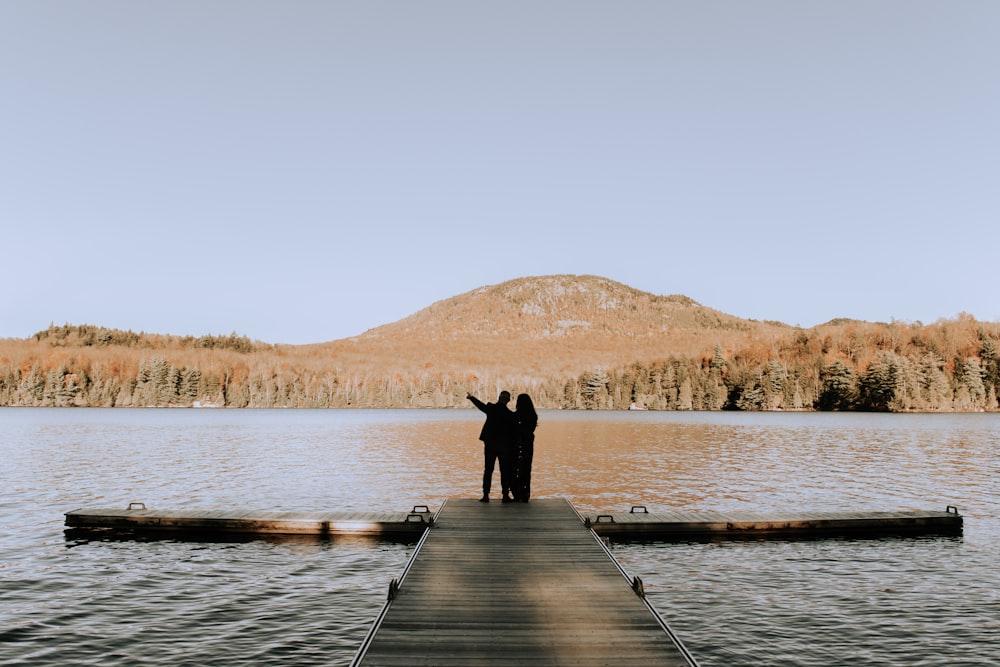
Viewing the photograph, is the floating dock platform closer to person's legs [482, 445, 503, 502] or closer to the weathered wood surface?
person's legs [482, 445, 503, 502]

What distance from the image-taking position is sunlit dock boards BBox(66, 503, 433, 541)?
19.3 m

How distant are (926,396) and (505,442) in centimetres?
16687

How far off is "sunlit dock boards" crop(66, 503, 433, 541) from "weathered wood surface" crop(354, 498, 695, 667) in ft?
15.2

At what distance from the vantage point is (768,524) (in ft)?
65.4

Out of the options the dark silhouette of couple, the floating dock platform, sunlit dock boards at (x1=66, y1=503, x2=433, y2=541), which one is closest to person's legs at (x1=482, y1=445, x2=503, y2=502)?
the dark silhouette of couple

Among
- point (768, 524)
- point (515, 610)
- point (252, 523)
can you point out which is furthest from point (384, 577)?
point (768, 524)

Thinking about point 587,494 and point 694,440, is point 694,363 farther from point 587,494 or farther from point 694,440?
point 587,494

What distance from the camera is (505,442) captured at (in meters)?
18.0

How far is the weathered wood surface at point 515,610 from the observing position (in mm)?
8219

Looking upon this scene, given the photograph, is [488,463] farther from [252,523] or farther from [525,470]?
[252,523]

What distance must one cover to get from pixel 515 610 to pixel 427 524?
9642mm

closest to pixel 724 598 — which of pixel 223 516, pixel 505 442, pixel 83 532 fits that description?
pixel 505 442

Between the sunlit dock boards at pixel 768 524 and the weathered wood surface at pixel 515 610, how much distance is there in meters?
4.83

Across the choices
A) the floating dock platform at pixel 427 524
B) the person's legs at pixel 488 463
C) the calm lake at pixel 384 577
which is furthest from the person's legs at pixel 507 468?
the calm lake at pixel 384 577
